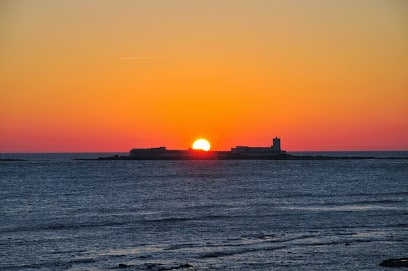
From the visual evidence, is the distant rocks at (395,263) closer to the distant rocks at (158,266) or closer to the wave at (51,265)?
the distant rocks at (158,266)

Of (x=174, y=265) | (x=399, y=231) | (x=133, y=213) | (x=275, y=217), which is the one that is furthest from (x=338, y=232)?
(x=133, y=213)

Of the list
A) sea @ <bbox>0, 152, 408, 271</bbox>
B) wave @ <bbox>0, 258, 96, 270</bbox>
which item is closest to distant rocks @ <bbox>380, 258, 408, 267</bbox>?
sea @ <bbox>0, 152, 408, 271</bbox>

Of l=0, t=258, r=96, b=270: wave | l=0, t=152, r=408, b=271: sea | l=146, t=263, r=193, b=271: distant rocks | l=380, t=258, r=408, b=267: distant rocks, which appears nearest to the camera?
l=380, t=258, r=408, b=267: distant rocks

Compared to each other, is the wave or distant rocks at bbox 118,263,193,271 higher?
the wave

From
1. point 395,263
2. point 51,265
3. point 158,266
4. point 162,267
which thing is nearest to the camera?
point 395,263

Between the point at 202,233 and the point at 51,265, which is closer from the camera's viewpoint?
the point at 51,265

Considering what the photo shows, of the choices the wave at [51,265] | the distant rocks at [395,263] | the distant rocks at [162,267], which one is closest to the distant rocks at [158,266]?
the distant rocks at [162,267]

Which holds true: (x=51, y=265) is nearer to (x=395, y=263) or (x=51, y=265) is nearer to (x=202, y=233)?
(x=202, y=233)

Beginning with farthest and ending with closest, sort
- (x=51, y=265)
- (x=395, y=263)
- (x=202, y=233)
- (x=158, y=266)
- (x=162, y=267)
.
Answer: (x=202, y=233), (x=51, y=265), (x=158, y=266), (x=162, y=267), (x=395, y=263)

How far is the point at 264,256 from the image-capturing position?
123 feet

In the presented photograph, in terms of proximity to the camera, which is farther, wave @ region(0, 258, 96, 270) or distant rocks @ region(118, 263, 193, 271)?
wave @ region(0, 258, 96, 270)

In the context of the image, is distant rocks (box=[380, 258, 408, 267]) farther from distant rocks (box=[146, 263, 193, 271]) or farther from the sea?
distant rocks (box=[146, 263, 193, 271])

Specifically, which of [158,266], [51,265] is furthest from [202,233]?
[51,265]

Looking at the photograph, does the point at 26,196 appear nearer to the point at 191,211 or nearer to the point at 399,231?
the point at 191,211
